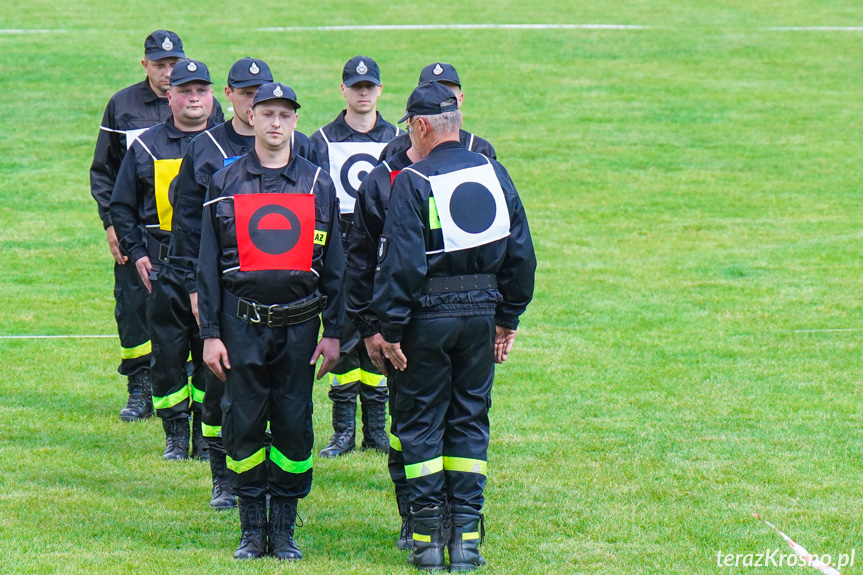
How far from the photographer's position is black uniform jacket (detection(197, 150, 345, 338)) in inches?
229

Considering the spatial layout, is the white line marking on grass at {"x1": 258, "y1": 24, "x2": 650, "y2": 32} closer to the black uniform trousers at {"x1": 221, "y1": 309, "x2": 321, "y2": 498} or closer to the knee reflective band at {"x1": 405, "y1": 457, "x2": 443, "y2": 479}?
the black uniform trousers at {"x1": 221, "y1": 309, "x2": 321, "y2": 498}

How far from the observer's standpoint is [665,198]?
1711 centimetres

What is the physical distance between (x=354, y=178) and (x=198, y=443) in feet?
6.96

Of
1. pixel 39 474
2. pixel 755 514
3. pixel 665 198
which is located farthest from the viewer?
pixel 665 198

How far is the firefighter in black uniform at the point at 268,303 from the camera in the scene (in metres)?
5.81

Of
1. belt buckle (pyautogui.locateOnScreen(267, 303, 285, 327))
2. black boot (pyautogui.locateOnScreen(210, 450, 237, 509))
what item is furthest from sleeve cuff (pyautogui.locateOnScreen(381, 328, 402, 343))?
black boot (pyautogui.locateOnScreen(210, 450, 237, 509))

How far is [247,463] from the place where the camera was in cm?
594

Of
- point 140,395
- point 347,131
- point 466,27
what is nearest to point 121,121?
point 347,131

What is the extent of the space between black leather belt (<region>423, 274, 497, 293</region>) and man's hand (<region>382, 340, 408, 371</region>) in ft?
1.05

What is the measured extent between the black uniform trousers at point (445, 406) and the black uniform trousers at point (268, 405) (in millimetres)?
507

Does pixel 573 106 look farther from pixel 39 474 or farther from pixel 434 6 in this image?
pixel 39 474

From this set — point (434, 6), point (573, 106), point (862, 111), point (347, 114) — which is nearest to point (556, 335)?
point (347, 114)

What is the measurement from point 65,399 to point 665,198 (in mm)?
10520

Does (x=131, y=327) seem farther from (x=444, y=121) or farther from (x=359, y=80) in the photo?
(x=444, y=121)
